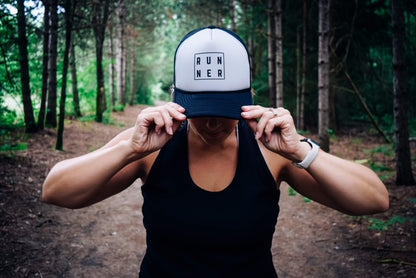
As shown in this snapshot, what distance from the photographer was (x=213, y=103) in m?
1.59

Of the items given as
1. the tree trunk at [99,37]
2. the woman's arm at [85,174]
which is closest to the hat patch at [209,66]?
the woman's arm at [85,174]

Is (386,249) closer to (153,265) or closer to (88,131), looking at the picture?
(153,265)

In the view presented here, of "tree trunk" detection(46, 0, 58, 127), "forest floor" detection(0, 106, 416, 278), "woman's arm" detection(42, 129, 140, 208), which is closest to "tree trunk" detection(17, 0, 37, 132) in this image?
"tree trunk" detection(46, 0, 58, 127)

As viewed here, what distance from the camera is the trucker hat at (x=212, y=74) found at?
1.59 metres

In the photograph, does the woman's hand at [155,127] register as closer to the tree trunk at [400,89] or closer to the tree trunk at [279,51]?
the tree trunk at [400,89]

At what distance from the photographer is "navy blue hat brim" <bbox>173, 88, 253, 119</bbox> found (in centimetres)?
157

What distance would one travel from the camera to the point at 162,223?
1.62 m

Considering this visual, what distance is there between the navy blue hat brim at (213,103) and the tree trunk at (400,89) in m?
5.28

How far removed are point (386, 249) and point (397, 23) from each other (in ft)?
13.3

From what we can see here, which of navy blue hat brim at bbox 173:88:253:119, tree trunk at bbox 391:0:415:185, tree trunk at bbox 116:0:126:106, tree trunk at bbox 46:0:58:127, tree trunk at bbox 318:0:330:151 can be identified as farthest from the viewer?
tree trunk at bbox 116:0:126:106

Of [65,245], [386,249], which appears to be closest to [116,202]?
[65,245]

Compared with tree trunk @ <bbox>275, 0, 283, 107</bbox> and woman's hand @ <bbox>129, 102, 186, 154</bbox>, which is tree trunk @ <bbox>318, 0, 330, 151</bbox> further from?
woman's hand @ <bbox>129, 102, 186, 154</bbox>

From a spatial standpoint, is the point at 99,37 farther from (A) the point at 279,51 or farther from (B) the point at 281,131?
(B) the point at 281,131

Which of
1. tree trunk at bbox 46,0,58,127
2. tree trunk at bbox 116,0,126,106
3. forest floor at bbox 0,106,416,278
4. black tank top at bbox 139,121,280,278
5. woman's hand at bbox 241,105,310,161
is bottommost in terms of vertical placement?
forest floor at bbox 0,106,416,278
